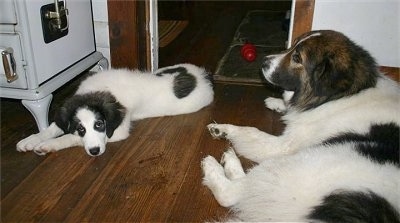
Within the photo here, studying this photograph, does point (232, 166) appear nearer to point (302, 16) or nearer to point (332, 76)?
point (332, 76)

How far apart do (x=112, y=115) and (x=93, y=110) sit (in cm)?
13

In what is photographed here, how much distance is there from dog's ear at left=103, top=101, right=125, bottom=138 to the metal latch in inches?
20.8

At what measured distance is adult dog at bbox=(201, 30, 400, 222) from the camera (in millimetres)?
1315

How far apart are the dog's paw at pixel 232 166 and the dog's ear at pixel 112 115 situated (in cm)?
65

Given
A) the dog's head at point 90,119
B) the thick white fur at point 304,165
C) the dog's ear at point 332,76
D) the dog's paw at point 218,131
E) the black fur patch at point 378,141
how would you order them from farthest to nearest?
the dog's paw at point 218,131, the dog's head at point 90,119, the dog's ear at point 332,76, the black fur patch at point 378,141, the thick white fur at point 304,165

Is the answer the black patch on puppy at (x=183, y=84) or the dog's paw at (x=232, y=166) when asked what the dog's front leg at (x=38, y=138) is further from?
the dog's paw at (x=232, y=166)

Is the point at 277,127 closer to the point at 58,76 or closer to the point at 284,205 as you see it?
the point at 284,205

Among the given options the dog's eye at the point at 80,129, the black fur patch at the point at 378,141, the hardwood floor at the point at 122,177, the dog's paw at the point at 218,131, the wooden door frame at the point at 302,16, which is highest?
the wooden door frame at the point at 302,16

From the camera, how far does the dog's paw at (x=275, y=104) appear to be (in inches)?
107

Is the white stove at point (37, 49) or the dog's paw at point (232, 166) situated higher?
the white stove at point (37, 49)

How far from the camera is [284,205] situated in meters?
1.38

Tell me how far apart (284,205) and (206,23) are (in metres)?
4.08

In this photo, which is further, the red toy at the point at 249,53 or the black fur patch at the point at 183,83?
the red toy at the point at 249,53

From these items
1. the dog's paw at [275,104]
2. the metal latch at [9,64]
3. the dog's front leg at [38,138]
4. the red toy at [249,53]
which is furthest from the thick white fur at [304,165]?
the red toy at [249,53]
